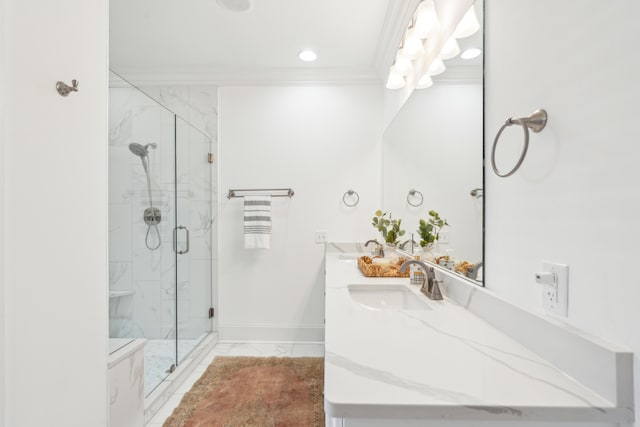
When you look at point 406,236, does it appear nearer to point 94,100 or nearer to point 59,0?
point 94,100

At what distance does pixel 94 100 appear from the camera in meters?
1.11

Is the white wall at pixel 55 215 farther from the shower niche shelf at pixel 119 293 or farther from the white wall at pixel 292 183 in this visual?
the white wall at pixel 292 183

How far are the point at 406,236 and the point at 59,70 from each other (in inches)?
71.7

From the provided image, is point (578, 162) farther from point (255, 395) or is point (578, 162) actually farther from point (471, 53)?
point (255, 395)

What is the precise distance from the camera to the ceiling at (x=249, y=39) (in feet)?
6.10

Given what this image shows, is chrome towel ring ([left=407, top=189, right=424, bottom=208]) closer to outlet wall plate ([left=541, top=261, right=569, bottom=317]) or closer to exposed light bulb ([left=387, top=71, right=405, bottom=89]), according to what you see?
exposed light bulb ([left=387, top=71, right=405, bottom=89])

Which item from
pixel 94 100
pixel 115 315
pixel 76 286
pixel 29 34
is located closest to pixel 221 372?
pixel 115 315

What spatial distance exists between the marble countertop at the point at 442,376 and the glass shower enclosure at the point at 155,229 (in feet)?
5.32

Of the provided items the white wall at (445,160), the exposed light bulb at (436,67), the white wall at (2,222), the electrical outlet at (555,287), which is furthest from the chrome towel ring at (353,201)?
the white wall at (2,222)

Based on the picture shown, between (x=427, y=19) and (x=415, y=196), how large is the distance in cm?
88

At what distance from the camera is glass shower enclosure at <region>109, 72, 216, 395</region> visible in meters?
1.90

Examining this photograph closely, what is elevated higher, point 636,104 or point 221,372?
point 636,104

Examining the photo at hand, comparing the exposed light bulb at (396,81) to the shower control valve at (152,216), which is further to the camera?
the shower control valve at (152,216)

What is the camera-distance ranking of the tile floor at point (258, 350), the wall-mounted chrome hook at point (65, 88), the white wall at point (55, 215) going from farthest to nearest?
the tile floor at point (258, 350) → the wall-mounted chrome hook at point (65, 88) → the white wall at point (55, 215)
